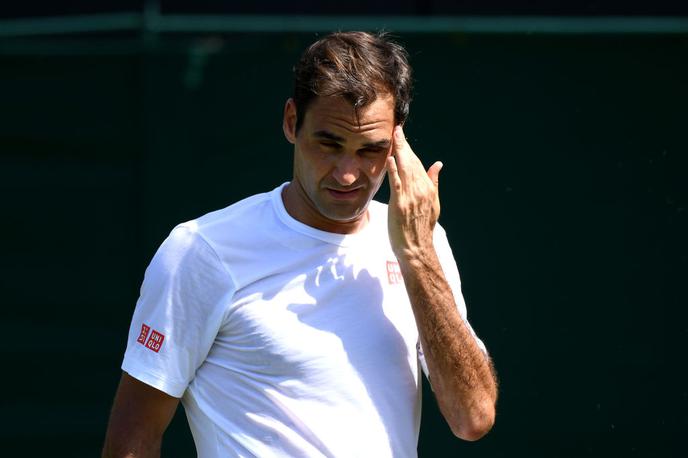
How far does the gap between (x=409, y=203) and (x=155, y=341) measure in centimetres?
66

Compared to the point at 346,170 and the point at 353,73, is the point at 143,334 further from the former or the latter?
the point at 353,73

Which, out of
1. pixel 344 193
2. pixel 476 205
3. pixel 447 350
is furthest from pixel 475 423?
pixel 476 205

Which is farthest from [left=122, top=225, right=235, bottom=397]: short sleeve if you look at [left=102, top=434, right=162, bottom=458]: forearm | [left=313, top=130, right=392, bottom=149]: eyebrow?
[left=313, top=130, right=392, bottom=149]: eyebrow

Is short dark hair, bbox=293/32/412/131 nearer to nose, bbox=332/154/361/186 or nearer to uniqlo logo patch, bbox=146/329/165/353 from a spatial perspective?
nose, bbox=332/154/361/186

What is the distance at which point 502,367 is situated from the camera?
379 centimetres

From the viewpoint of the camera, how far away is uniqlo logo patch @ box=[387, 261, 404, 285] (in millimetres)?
2545

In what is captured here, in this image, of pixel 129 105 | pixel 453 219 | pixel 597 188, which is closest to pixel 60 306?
pixel 129 105

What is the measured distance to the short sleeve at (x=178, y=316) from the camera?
91.6 inches

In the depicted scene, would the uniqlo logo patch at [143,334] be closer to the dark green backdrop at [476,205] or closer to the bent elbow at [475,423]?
the bent elbow at [475,423]

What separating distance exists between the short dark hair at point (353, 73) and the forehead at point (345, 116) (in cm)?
1

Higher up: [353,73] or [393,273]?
[353,73]

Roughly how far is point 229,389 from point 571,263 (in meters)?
1.81

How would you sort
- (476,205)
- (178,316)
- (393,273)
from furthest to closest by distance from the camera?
(476,205), (393,273), (178,316)

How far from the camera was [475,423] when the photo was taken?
7.96 ft
